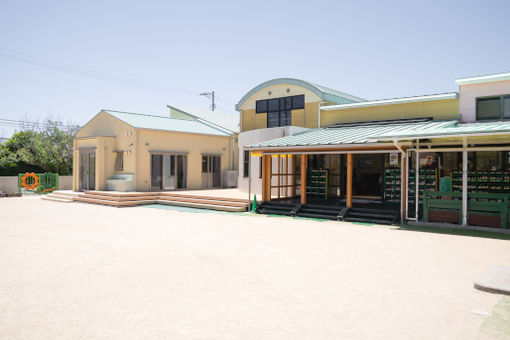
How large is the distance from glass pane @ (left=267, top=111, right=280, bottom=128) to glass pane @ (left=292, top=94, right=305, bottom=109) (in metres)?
1.18

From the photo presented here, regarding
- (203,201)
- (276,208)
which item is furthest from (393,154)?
(203,201)

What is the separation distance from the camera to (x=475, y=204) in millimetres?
10586

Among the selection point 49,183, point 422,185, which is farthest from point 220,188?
point 422,185

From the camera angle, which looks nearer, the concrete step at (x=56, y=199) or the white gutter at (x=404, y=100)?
the white gutter at (x=404, y=100)

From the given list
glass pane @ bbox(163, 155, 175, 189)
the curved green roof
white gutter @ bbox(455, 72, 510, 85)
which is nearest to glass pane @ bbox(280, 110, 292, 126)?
the curved green roof

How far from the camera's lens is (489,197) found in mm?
10445

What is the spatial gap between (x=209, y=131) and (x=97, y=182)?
731cm

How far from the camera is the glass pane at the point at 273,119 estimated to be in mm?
20156

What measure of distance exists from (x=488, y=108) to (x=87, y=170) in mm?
19675

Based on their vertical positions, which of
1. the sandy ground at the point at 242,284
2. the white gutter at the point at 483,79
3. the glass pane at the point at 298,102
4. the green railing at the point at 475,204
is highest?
the glass pane at the point at 298,102

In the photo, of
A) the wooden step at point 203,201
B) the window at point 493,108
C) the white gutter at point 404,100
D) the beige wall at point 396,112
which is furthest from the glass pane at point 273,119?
the window at point 493,108

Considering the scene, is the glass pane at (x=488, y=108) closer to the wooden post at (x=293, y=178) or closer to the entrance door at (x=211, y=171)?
the wooden post at (x=293, y=178)

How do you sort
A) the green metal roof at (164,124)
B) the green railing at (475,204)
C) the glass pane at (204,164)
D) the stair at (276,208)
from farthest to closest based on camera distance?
the glass pane at (204,164) → the green metal roof at (164,124) → the stair at (276,208) → the green railing at (475,204)

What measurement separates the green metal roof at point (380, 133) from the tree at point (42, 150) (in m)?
21.3
